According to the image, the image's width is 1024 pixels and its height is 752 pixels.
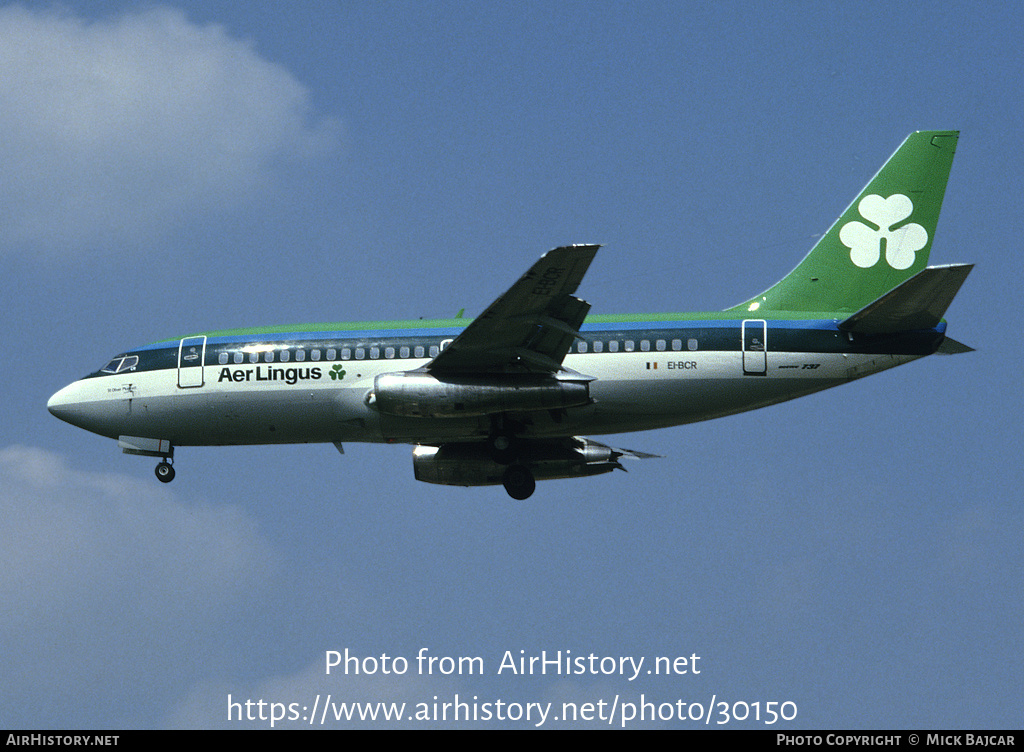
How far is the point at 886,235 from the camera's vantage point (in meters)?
43.0

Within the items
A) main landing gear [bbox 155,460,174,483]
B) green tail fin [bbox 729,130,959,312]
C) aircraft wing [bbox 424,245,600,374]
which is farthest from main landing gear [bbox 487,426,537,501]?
main landing gear [bbox 155,460,174,483]

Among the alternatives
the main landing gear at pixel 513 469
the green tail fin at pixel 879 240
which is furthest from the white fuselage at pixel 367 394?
the green tail fin at pixel 879 240

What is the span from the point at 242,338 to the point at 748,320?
14.4 metres

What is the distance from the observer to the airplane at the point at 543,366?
38.2 metres

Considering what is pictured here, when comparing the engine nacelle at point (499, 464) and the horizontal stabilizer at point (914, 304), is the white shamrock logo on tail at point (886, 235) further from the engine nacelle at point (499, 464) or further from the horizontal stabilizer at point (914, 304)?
the engine nacelle at point (499, 464)

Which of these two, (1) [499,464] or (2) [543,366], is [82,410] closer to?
(1) [499,464]

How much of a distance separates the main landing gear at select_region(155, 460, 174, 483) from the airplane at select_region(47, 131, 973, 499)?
6 centimetres

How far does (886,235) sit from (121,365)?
Answer: 23.1m

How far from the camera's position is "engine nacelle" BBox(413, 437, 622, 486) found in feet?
141

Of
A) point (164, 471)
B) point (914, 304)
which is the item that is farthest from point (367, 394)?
point (914, 304)

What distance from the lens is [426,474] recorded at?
43938 millimetres
